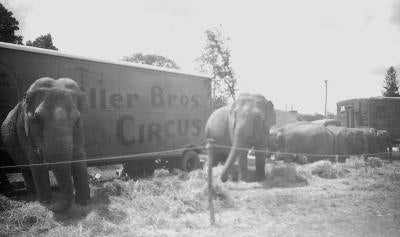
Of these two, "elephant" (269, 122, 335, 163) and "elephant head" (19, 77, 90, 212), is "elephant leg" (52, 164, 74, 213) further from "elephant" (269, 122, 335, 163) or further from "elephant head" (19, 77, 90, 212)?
"elephant" (269, 122, 335, 163)

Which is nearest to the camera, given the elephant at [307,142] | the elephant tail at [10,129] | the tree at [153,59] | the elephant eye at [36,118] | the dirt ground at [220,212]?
the dirt ground at [220,212]

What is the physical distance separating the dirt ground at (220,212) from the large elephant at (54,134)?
43 centimetres

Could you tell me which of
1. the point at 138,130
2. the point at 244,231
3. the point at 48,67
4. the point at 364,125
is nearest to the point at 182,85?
the point at 138,130

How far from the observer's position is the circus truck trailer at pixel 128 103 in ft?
28.9

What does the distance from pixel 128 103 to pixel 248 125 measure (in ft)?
11.9

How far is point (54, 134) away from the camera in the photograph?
6.26m

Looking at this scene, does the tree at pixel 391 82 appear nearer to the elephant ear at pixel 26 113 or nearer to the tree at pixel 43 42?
the tree at pixel 43 42

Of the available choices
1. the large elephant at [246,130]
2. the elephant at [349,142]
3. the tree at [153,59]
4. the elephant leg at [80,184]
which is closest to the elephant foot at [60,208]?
the elephant leg at [80,184]

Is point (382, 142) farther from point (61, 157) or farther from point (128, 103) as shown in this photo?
point (61, 157)

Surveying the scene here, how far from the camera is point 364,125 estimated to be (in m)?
24.0

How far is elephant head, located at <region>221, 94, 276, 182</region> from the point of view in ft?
31.9

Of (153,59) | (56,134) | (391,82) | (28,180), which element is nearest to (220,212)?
(56,134)

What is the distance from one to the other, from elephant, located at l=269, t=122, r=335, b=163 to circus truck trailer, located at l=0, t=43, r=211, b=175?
408 cm

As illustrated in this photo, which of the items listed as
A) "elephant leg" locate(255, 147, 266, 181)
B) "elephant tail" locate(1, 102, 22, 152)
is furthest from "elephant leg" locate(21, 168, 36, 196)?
"elephant leg" locate(255, 147, 266, 181)
